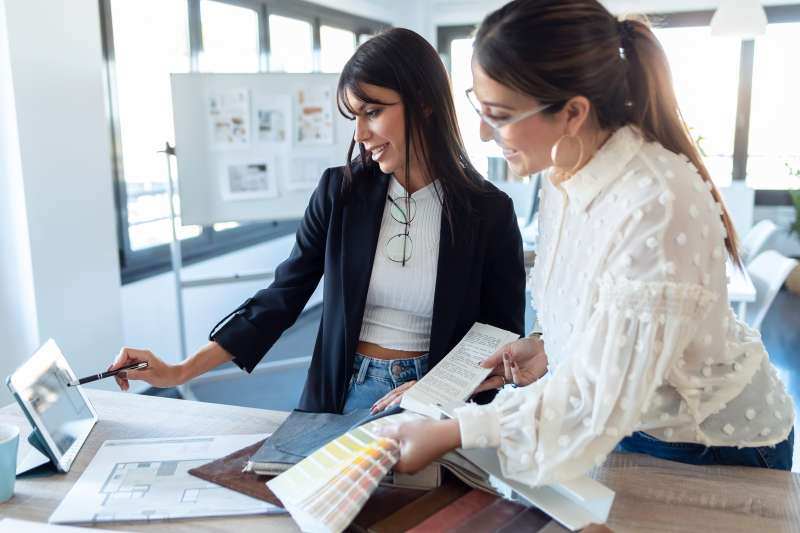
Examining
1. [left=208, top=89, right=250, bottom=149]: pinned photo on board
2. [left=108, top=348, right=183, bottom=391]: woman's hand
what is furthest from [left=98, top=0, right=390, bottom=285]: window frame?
[left=108, top=348, right=183, bottom=391]: woman's hand

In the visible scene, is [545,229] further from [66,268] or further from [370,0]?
[370,0]

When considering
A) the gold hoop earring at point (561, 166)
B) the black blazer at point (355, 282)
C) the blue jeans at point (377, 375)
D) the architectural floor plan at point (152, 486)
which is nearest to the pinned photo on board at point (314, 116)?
the black blazer at point (355, 282)

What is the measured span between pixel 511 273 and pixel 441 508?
661mm

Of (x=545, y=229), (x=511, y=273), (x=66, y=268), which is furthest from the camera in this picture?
(x=66, y=268)

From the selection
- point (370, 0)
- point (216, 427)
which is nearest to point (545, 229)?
point (216, 427)

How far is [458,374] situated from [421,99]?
21.6 inches

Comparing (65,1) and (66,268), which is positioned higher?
(65,1)

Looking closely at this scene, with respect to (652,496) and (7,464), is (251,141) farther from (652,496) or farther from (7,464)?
(652,496)

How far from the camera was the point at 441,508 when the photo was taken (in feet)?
3.01

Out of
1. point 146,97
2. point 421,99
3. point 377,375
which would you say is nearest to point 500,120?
point 421,99

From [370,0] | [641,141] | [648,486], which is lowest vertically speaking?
[648,486]

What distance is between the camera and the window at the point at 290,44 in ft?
15.7

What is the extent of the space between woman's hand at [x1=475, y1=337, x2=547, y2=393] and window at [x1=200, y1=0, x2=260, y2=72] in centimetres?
339

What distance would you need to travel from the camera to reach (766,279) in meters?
3.00
